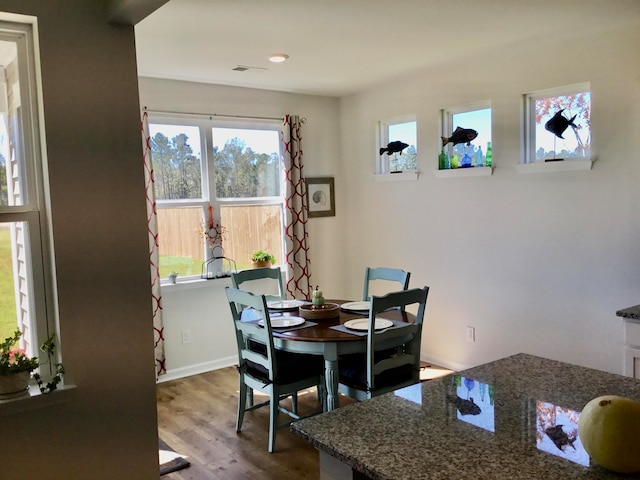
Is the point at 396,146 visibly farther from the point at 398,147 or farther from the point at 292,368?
the point at 292,368

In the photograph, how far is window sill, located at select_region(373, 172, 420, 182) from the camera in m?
4.71

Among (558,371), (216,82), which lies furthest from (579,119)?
(216,82)

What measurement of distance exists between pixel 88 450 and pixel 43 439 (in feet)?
0.61

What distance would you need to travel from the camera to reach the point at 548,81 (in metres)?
3.69

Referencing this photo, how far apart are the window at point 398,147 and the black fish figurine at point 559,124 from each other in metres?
1.31

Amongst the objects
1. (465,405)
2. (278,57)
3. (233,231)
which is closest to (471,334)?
(233,231)

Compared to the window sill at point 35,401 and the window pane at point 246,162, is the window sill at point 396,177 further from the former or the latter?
the window sill at point 35,401

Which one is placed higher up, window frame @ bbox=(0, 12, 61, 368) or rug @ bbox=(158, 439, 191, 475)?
window frame @ bbox=(0, 12, 61, 368)

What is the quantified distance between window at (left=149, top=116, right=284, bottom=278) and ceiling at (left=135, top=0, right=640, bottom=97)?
52 centimetres

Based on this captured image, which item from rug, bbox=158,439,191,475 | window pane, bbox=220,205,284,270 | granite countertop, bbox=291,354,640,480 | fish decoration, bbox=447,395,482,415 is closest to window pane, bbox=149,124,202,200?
window pane, bbox=220,205,284,270

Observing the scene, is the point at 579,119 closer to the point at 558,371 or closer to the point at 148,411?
the point at 558,371

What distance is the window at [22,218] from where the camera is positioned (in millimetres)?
2191

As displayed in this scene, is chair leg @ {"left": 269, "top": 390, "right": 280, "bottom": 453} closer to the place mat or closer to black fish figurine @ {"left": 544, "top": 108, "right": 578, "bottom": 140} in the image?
the place mat

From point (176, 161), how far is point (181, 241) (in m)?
0.67
